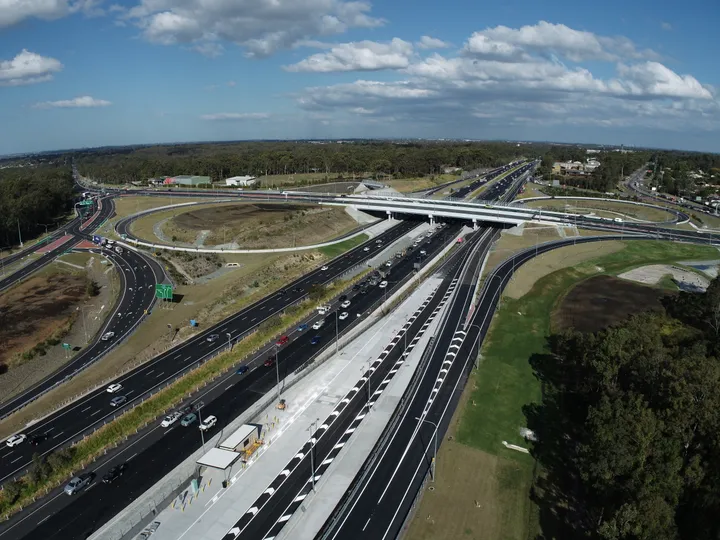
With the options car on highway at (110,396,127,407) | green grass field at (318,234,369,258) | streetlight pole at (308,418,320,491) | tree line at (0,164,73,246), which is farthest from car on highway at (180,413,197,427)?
tree line at (0,164,73,246)

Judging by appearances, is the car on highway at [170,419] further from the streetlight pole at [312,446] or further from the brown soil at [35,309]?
the brown soil at [35,309]

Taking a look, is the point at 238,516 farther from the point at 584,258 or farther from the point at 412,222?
the point at 412,222

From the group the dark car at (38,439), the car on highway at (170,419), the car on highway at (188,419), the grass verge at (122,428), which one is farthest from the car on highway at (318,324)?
the dark car at (38,439)

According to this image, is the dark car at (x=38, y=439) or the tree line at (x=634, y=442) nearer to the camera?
the tree line at (x=634, y=442)

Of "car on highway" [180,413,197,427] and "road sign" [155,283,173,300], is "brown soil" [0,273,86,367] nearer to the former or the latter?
"road sign" [155,283,173,300]

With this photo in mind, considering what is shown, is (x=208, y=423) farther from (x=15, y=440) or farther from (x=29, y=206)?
(x=29, y=206)
